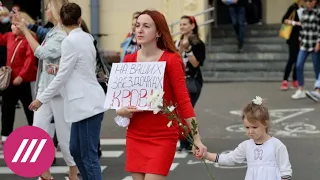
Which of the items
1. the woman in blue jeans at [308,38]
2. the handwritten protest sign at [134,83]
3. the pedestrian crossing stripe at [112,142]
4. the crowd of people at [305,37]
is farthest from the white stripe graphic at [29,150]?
the woman in blue jeans at [308,38]

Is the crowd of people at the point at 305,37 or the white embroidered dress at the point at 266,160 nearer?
the white embroidered dress at the point at 266,160

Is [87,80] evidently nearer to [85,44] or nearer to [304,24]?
[85,44]

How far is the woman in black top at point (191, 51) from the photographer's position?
918 centimetres

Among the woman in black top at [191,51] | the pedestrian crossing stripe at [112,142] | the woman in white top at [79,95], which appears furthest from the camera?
the pedestrian crossing stripe at [112,142]

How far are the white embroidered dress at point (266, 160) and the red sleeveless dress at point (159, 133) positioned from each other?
41cm

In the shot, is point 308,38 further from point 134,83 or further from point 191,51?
point 134,83

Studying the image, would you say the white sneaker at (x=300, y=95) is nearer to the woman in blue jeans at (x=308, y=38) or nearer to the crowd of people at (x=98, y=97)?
the woman in blue jeans at (x=308, y=38)

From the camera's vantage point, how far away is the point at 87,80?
6613 millimetres

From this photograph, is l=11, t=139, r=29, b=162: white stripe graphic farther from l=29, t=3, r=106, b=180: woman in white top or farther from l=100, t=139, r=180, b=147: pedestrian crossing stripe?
l=100, t=139, r=180, b=147: pedestrian crossing stripe

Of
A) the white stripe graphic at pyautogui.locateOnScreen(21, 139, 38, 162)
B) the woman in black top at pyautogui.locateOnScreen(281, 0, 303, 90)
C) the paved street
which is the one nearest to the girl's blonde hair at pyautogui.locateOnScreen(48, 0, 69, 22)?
the white stripe graphic at pyautogui.locateOnScreen(21, 139, 38, 162)

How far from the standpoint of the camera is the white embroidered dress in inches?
202

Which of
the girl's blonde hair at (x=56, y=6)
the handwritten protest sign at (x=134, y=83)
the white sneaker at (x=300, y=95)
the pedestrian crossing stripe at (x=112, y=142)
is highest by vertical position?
the girl's blonde hair at (x=56, y=6)

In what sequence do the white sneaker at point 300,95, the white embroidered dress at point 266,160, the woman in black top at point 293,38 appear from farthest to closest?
the woman in black top at point 293,38
the white sneaker at point 300,95
the white embroidered dress at point 266,160

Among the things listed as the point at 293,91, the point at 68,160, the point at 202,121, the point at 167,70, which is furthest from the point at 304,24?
the point at 167,70
